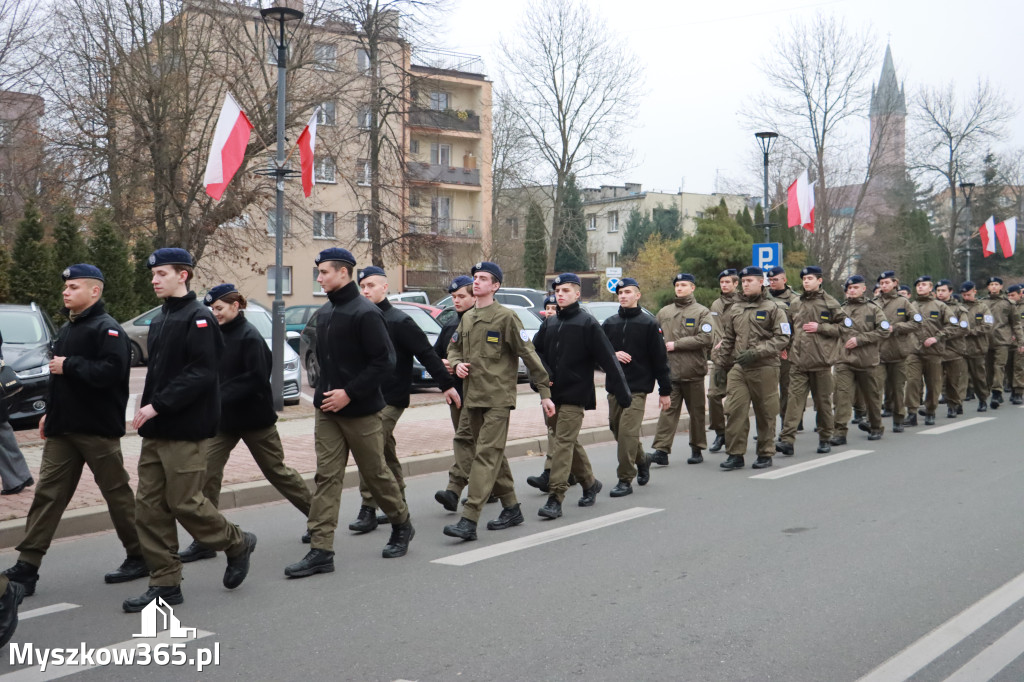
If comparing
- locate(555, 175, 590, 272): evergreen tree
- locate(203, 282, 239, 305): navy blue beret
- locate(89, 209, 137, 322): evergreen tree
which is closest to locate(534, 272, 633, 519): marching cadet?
locate(203, 282, 239, 305): navy blue beret

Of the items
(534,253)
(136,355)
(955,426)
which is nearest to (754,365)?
(955,426)

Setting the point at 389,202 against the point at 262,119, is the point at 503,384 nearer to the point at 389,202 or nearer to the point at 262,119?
the point at 262,119

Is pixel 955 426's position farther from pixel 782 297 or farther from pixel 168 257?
pixel 168 257

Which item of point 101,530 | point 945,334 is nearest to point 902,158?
point 945,334

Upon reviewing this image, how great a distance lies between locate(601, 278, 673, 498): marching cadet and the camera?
910 cm

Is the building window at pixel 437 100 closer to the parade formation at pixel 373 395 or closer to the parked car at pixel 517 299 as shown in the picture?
the parked car at pixel 517 299

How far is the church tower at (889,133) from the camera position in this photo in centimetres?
4856

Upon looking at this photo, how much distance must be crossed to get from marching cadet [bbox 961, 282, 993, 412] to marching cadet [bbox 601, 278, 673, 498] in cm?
958

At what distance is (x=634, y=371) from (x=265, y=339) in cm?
583

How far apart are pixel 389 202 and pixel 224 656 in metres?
29.6

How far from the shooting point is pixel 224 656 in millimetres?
4785

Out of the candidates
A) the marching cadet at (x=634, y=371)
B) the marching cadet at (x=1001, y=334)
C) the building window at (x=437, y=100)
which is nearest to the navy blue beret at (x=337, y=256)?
the marching cadet at (x=634, y=371)

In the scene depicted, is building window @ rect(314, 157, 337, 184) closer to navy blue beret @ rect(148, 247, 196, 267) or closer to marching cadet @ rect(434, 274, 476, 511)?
marching cadet @ rect(434, 274, 476, 511)

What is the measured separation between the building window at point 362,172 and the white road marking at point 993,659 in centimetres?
2741
